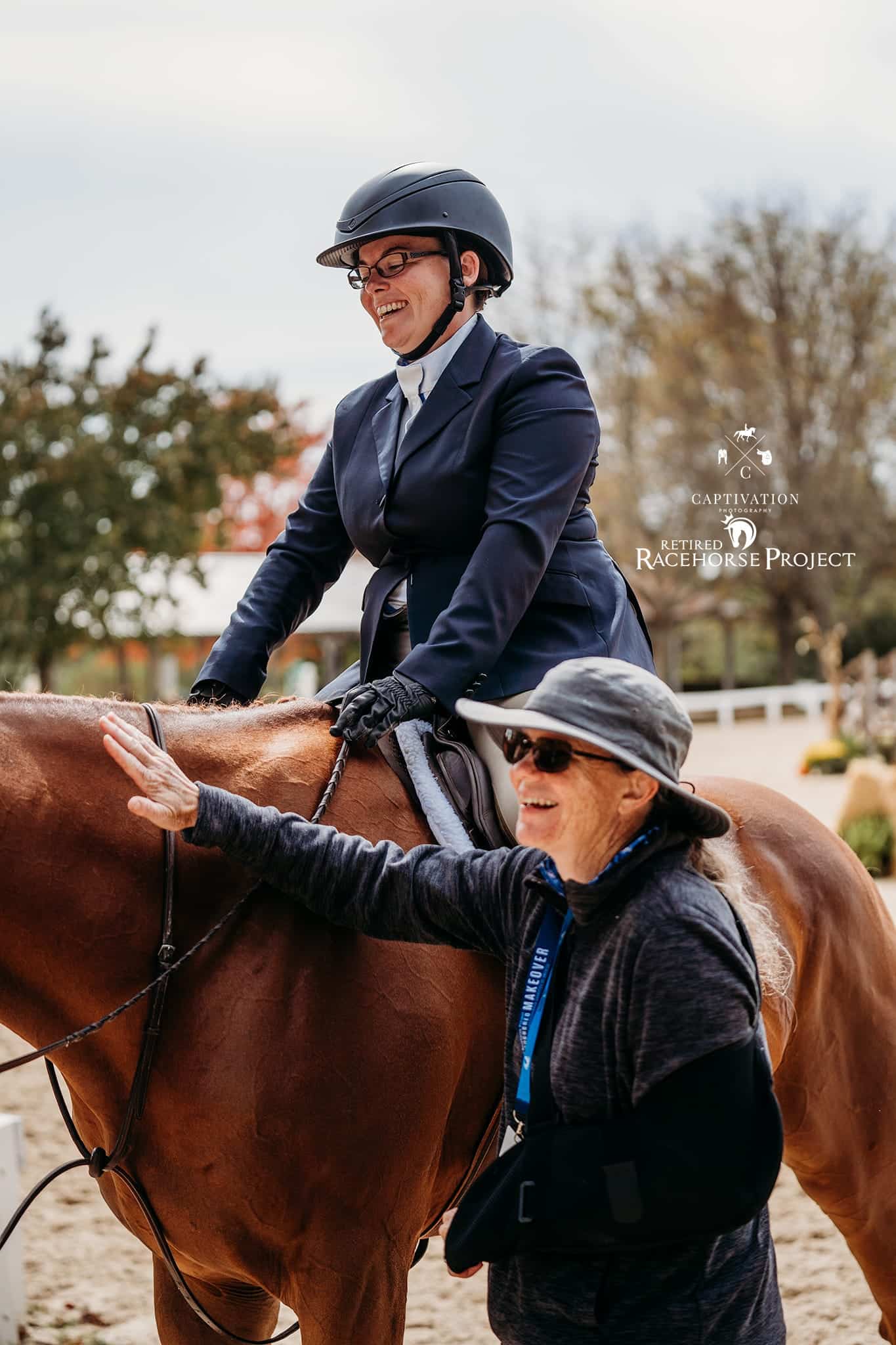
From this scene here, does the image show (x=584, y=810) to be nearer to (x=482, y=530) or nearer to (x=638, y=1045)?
(x=638, y=1045)

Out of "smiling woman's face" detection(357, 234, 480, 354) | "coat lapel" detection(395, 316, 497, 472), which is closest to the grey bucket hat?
"coat lapel" detection(395, 316, 497, 472)

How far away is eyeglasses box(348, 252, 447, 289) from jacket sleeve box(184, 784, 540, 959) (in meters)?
1.28

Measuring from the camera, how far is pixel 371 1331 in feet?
7.30

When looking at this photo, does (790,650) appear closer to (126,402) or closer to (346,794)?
(126,402)

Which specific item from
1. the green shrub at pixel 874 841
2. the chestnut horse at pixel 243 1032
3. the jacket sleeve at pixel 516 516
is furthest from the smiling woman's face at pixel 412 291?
the green shrub at pixel 874 841

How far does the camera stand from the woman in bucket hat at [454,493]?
8.43 feet

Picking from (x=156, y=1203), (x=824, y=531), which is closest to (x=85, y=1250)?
(x=156, y=1203)

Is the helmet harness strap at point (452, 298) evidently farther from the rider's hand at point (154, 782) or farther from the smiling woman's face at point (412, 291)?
the rider's hand at point (154, 782)

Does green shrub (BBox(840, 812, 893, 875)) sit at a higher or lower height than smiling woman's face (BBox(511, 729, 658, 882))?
lower

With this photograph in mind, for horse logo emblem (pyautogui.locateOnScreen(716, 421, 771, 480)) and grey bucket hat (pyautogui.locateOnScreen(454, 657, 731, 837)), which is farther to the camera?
horse logo emblem (pyautogui.locateOnScreen(716, 421, 771, 480))

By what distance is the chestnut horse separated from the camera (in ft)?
7.23

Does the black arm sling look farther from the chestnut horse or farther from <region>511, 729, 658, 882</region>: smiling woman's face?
the chestnut horse

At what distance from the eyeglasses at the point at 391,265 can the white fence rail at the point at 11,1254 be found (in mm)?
3371

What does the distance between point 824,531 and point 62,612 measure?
68.0 ft
